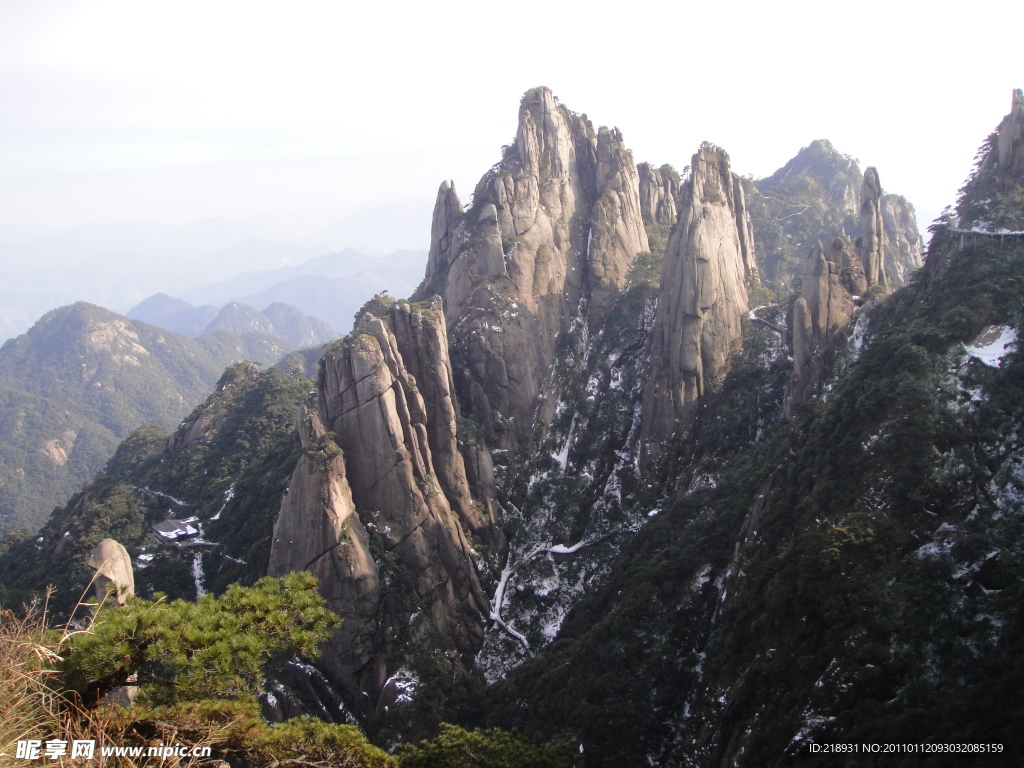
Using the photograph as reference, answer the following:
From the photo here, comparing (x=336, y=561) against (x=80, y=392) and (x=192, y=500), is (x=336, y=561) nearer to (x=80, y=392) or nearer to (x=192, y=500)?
(x=192, y=500)

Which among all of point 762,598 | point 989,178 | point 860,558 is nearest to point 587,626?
point 762,598

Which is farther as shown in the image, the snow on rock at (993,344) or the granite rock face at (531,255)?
the granite rock face at (531,255)


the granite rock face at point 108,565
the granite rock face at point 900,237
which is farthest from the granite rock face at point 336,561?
the granite rock face at point 900,237

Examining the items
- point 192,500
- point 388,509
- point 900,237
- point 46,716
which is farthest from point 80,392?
point 46,716

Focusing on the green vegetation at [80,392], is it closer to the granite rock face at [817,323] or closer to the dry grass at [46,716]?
the granite rock face at [817,323]

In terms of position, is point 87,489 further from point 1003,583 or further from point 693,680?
point 1003,583

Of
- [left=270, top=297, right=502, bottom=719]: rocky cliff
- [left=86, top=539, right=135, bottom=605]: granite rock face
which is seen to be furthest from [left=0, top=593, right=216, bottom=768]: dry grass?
[left=270, top=297, right=502, bottom=719]: rocky cliff

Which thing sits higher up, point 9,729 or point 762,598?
point 9,729
